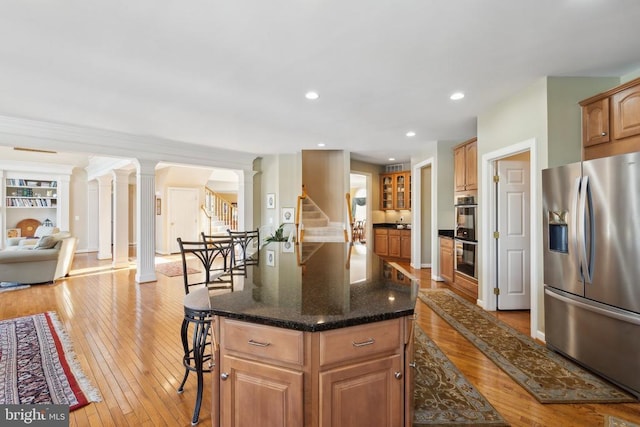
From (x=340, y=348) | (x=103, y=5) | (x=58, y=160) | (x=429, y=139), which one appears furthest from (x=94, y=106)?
(x=58, y=160)

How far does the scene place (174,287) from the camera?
5273 millimetres

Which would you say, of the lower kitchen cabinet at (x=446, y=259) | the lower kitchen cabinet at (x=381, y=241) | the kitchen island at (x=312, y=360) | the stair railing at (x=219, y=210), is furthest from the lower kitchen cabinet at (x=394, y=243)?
the kitchen island at (x=312, y=360)

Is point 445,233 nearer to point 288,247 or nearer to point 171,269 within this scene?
point 288,247

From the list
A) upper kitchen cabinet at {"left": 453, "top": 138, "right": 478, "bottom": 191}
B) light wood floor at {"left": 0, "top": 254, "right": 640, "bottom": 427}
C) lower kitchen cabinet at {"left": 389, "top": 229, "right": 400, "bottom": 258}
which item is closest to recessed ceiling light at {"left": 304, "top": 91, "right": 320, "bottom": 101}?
upper kitchen cabinet at {"left": 453, "top": 138, "right": 478, "bottom": 191}

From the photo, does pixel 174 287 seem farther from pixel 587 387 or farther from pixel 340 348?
pixel 587 387

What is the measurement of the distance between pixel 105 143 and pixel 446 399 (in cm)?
605

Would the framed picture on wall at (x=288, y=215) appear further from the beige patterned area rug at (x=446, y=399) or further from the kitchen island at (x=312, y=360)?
the kitchen island at (x=312, y=360)

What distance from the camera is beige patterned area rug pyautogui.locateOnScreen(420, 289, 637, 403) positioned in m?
2.12

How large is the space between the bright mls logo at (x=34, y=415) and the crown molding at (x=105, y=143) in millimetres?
4169

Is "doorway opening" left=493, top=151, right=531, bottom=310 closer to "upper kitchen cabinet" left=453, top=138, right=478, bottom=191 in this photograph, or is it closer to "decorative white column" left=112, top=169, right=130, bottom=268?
"upper kitchen cabinet" left=453, top=138, right=478, bottom=191

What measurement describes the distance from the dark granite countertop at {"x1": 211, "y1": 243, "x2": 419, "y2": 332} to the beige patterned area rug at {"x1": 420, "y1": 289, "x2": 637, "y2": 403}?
141 cm

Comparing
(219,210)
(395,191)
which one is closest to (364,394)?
(395,191)

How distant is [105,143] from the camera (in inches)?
201

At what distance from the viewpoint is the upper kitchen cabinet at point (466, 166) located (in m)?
4.55
